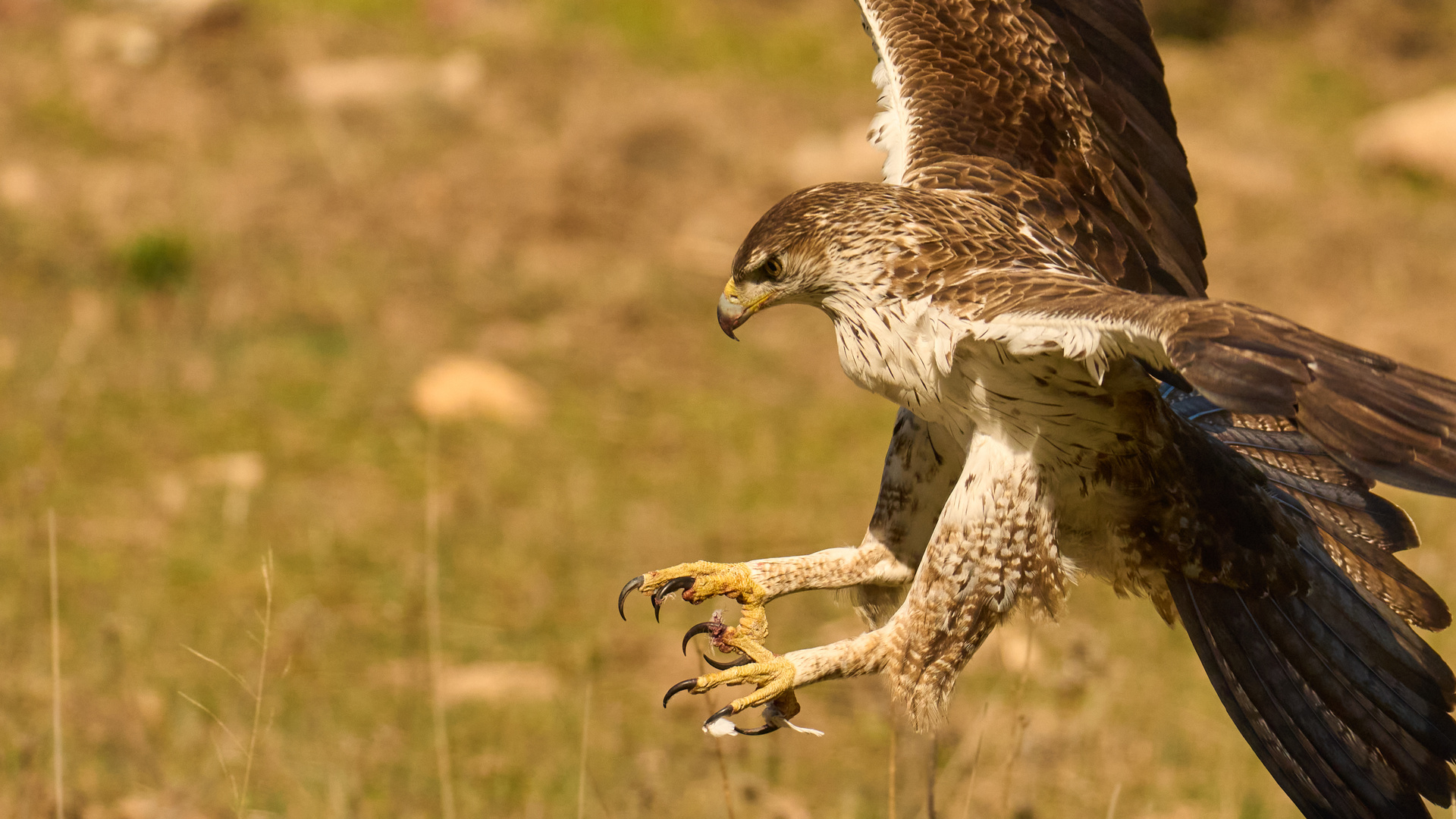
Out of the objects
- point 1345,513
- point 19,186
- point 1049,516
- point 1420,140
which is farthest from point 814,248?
point 1420,140

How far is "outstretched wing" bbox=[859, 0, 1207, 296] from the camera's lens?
3799 mm

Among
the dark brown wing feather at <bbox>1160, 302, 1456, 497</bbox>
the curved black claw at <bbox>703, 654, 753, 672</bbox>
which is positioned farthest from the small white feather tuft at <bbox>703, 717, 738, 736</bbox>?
the dark brown wing feather at <bbox>1160, 302, 1456, 497</bbox>

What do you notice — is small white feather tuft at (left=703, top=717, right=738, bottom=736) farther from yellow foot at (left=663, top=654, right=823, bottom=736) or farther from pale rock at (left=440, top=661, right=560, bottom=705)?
pale rock at (left=440, top=661, right=560, bottom=705)

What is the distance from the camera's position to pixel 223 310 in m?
8.77

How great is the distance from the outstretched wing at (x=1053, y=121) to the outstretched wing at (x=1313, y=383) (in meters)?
1.27

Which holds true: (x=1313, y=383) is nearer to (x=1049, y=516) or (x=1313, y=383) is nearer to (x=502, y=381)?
(x=1049, y=516)

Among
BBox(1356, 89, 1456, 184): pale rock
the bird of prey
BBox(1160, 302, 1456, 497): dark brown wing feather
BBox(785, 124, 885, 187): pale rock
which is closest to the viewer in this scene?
BBox(1160, 302, 1456, 497): dark brown wing feather

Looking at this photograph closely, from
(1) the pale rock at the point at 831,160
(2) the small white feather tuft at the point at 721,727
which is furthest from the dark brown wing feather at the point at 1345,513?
(1) the pale rock at the point at 831,160

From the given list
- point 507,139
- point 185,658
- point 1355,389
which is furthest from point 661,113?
point 1355,389

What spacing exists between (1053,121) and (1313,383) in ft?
6.14

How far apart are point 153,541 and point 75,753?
2.17 m

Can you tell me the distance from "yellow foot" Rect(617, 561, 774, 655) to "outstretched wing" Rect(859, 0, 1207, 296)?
1.17m

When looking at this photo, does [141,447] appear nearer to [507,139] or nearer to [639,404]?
[639,404]

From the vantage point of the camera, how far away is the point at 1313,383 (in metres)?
2.32
